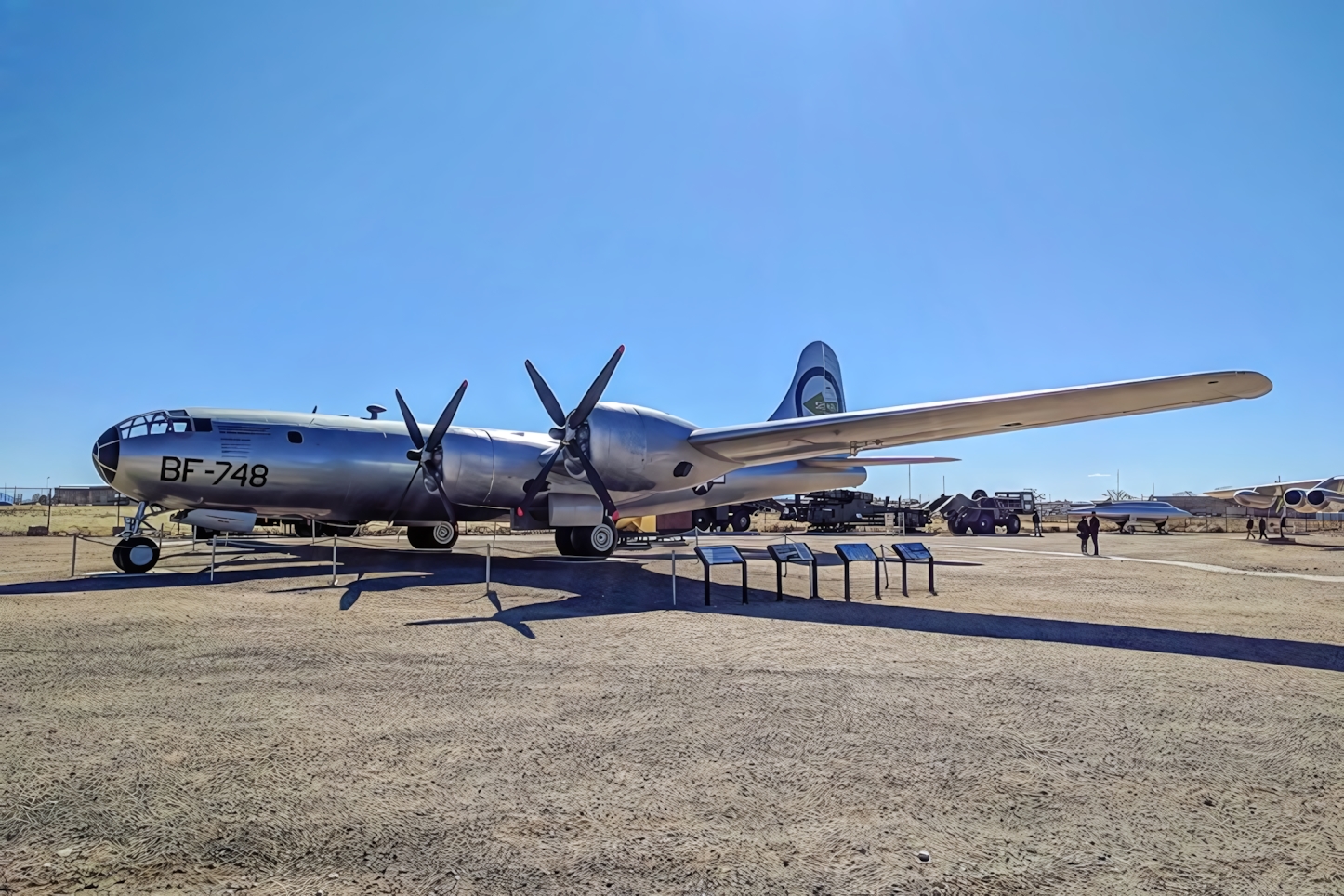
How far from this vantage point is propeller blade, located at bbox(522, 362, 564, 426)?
1744 centimetres

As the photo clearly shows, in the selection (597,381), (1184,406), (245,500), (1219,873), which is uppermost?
(597,381)

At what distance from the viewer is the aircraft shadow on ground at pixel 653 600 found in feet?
29.0

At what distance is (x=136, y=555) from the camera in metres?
15.4

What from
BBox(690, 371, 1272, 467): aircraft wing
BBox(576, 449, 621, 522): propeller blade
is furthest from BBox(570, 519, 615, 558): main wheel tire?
BBox(690, 371, 1272, 467): aircraft wing

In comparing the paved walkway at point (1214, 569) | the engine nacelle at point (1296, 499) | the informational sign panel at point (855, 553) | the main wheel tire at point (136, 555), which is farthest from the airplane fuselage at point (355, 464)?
the engine nacelle at point (1296, 499)

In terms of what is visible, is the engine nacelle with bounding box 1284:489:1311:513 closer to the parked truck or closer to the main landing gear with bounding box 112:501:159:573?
the parked truck

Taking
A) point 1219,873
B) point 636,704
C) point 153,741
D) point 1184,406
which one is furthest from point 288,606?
point 1184,406

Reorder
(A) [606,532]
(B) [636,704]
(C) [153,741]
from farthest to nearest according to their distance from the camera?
(A) [606,532]
(B) [636,704]
(C) [153,741]

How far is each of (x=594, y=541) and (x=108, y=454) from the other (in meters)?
10.6

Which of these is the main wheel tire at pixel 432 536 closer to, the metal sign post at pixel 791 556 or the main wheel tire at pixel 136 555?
the main wheel tire at pixel 136 555

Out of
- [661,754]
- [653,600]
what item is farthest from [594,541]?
[661,754]

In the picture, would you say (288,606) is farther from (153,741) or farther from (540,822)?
(540,822)

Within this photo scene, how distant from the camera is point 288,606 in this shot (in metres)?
11.0

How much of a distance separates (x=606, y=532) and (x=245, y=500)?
8.38 meters
